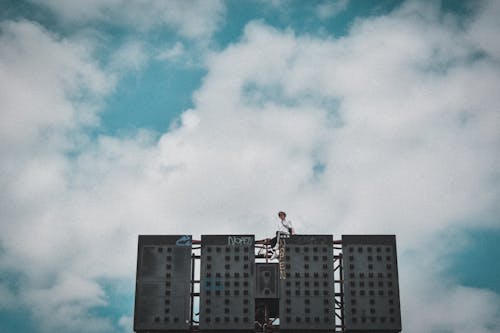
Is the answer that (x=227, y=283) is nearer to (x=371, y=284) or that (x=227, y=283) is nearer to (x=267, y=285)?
(x=267, y=285)

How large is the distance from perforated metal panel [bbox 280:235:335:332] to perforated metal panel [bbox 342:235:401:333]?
328 cm

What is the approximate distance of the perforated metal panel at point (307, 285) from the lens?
5753 inches

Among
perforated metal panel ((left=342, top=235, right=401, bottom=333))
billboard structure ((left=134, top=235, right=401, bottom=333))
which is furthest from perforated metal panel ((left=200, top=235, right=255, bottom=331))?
perforated metal panel ((left=342, top=235, right=401, bottom=333))

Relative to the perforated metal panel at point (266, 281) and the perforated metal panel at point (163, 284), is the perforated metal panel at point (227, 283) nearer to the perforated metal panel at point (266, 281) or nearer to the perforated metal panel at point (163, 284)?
the perforated metal panel at point (266, 281)

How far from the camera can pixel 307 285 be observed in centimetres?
14875

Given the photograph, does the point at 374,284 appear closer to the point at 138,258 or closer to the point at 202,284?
the point at 202,284

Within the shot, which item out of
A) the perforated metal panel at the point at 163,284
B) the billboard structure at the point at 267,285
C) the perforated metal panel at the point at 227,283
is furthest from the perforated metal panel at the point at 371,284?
the perforated metal panel at the point at 163,284

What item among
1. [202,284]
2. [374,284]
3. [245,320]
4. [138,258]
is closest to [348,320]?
[374,284]

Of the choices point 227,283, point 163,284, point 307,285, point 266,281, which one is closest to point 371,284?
point 307,285

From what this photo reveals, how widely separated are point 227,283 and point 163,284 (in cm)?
1211

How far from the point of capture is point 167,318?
146 m

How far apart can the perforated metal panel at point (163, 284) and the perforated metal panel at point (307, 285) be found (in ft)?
61.2

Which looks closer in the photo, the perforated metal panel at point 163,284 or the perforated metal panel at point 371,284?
the perforated metal panel at point 163,284

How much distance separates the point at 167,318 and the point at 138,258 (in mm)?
13087
